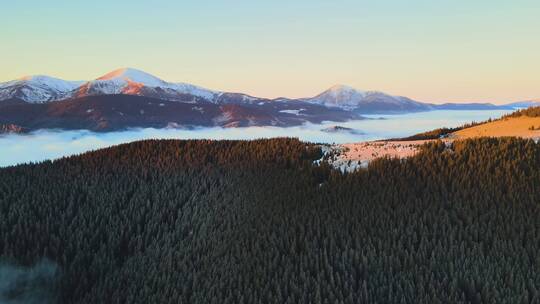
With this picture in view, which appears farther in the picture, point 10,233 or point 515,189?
point 515,189

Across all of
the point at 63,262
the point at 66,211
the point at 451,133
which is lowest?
the point at 63,262

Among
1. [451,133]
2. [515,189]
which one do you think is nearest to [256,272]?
[515,189]

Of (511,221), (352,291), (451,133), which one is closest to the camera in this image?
(352,291)

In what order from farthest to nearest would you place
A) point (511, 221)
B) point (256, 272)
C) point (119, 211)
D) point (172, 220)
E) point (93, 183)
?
point (93, 183) < point (119, 211) < point (172, 220) < point (511, 221) < point (256, 272)

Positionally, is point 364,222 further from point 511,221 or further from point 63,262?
point 63,262

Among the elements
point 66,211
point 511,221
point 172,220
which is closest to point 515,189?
point 511,221

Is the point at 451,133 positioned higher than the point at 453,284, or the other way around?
the point at 451,133

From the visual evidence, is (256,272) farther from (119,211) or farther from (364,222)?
(119,211)
